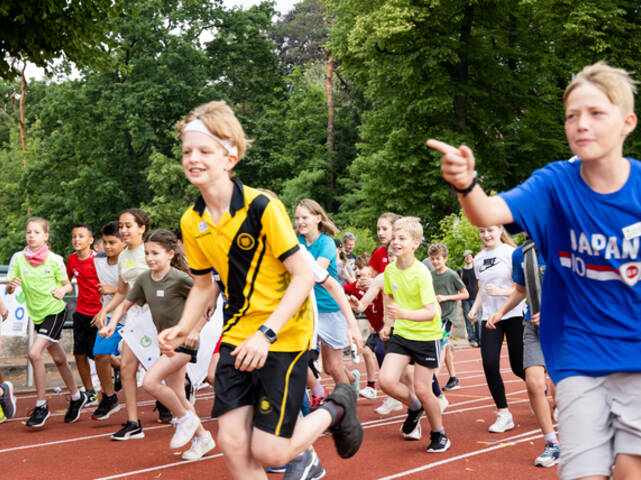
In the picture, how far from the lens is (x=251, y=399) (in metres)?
3.82

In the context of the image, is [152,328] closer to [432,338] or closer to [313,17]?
[432,338]

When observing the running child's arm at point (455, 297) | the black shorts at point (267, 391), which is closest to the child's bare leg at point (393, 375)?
the black shorts at point (267, 391)

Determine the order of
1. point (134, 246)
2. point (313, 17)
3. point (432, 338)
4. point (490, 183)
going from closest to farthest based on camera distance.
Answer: point (432, 338) < point (134, 246) < point (490, 183) < point (313, 17)

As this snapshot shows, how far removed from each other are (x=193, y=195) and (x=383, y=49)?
12.6m

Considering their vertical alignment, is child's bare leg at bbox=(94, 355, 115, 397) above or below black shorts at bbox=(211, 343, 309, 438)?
below

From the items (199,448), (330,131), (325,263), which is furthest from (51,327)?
(330,131)

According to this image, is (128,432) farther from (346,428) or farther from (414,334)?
(346,428)

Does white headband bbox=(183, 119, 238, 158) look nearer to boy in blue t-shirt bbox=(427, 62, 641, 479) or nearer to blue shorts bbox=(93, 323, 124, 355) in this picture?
boy in blue t-shirt bbox=(427, 62, 641, 479)

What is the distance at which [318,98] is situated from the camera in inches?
1622

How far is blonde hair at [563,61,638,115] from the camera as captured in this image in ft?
9.65

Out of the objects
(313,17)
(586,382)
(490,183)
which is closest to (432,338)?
(586,382)

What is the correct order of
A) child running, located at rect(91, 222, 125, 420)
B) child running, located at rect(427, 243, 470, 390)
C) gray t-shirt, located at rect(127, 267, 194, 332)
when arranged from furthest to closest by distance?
child running, located at rect(427, 243, 470, 390), child running, located at rect(91, 222, 125, 420), gray t-shirt, located at rect(127, 267, 194, 332)

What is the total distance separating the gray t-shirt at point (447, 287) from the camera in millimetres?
10609

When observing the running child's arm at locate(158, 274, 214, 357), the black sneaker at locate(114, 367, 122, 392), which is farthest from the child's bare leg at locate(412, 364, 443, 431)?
the black sneaker at locate(114, 367, 122, 392)
